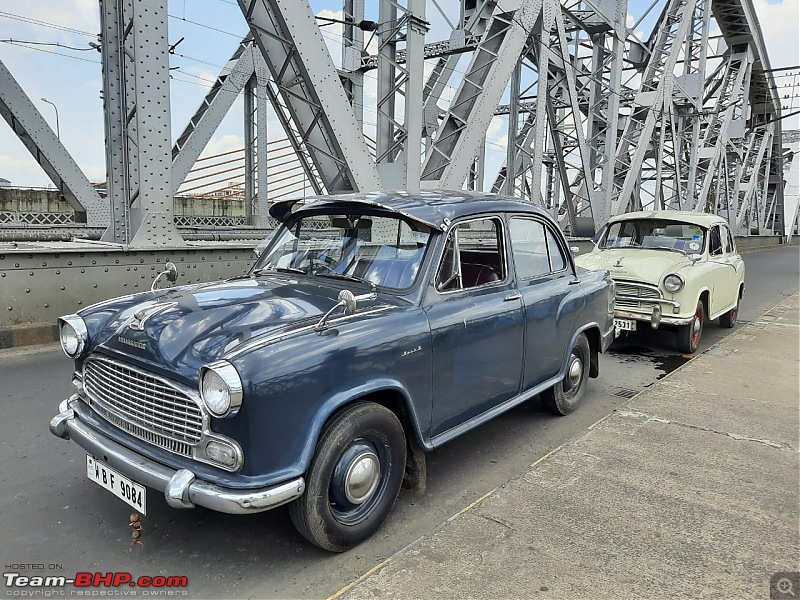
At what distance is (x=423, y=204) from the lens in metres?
3.53

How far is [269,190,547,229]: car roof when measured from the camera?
3420mm

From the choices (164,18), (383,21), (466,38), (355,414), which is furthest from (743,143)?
(355,414)

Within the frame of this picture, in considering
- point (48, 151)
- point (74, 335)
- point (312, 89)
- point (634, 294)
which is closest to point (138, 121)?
point (312, 89)

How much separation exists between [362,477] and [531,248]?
225cm

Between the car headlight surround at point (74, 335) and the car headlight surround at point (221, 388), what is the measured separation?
3.48 feet

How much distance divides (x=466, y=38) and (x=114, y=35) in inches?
241

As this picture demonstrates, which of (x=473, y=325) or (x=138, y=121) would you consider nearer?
(x=473, y=325)

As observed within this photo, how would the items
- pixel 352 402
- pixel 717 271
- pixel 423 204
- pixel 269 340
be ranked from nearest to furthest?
A: pixel 269 340, pixel 352 402, pixel 423 204, pixel 717 271

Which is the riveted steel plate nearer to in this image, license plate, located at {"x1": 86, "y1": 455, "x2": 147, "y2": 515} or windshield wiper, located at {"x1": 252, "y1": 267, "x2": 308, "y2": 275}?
windshield wiper, located at {"x1": 252, "y1": 267, "x2": 308, "y2": 275}

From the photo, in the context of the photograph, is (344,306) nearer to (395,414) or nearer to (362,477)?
(395,414)

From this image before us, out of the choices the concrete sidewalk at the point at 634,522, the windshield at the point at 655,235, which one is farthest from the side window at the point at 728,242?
the concrete sidewalk at the point at 634,522

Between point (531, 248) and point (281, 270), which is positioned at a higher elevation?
point (531, 248)

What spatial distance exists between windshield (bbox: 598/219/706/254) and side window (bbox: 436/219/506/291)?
16.4ft

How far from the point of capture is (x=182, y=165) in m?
12.4
